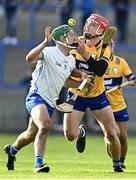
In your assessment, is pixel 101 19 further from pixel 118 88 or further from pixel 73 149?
pixel 73 149

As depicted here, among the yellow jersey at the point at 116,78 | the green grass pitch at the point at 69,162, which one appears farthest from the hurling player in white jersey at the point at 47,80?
the yellow jersey at the point at 116,78

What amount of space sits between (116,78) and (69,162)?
1951 millimetres

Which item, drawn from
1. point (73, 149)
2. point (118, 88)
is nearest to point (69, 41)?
point (118, 88)

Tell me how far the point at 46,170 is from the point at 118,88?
113 inches

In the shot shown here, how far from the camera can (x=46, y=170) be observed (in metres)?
13.4

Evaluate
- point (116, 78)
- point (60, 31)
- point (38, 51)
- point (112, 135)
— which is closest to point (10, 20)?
point (116, 78)

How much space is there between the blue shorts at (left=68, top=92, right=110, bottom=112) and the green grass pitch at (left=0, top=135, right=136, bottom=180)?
3.21ft

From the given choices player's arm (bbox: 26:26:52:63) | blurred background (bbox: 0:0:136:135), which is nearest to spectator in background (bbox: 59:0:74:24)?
blurred background (bbox: 0:0:136:135)

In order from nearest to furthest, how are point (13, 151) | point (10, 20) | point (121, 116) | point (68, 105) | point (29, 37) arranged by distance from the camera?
point (68, 105)
point (13, 151)
point (121, 116)
point (10, 20)
point (29, 37)

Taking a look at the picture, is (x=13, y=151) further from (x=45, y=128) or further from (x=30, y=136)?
(x=45, y=128)

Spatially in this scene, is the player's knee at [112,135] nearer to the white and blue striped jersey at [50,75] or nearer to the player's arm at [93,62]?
the player's arm at [93,62]

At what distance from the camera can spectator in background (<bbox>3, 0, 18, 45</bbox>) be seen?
2669 cm

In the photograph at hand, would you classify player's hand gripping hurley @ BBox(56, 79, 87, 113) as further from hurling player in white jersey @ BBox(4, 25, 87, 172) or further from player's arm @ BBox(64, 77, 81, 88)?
hurling player in white jersey @ BBox(4, 25, 87, 172)

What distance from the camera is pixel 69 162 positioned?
55.3ft
